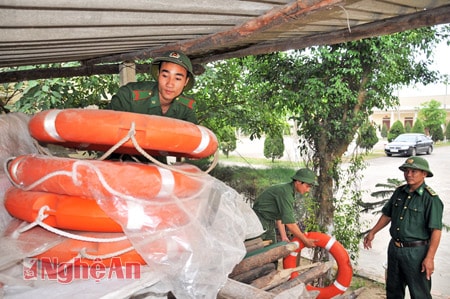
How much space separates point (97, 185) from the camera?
1.59m

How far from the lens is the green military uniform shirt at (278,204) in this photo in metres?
4.33

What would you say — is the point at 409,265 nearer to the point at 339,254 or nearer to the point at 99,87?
the point at 339,254

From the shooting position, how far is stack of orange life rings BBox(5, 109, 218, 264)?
1.60 meters

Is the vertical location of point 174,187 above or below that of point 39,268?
above

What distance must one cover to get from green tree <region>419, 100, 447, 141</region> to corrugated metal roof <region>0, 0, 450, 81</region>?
30.8 meters

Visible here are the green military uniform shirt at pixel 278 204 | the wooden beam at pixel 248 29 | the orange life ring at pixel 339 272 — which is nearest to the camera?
the wooden beam at pixel 248 29

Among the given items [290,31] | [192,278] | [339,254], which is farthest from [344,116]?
[192,278]

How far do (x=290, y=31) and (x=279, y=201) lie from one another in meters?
2.08

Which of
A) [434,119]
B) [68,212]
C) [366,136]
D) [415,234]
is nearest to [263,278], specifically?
[68,212]

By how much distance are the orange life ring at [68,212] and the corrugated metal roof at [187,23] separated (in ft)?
2.86

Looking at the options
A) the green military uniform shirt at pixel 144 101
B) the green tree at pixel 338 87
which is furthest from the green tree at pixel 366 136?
the green military uniform shirt at pixel 144 101

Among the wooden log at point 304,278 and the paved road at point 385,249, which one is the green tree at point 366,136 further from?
the wooden log at point 304,278

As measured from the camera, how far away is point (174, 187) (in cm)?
176

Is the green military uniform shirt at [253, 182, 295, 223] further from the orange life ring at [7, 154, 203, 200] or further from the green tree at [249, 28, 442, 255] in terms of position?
the orange life ring at [7, 154, 203, 200]
